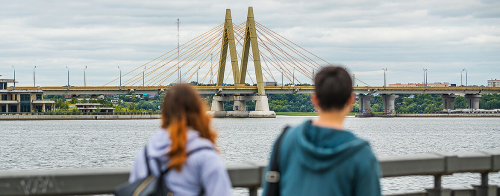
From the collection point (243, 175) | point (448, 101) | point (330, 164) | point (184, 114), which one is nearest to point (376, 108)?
point (448, 101)

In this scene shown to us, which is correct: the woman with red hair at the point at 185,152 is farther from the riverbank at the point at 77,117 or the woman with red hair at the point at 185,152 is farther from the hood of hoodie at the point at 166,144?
the riverbank at the point at 77,117

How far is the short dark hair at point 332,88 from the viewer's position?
2848mm

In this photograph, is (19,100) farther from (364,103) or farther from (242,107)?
(364,103)

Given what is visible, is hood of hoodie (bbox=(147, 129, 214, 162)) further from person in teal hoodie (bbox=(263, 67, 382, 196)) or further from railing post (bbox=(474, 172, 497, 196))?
railing post (bbox=(474, 172, 497, 196))

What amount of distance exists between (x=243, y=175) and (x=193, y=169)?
1.61 metres

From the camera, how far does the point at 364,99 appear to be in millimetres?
117375

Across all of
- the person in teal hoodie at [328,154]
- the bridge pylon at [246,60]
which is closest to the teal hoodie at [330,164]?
the person in teal hoodie at [328,154]

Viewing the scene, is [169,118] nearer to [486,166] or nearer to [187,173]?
[187,173]

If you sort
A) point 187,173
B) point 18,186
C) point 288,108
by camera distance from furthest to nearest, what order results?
point 288,108, point 18,186, point 187,173

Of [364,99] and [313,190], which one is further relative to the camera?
[364,99]

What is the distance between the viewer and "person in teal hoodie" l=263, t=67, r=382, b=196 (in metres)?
2.71

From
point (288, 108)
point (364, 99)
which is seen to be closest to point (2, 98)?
point (364, 99)

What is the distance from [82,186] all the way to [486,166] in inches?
138

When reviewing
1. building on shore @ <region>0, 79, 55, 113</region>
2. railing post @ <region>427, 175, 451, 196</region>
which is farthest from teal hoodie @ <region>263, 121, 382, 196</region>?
building on shore @ <region>0, 79, 55, 113</region>
